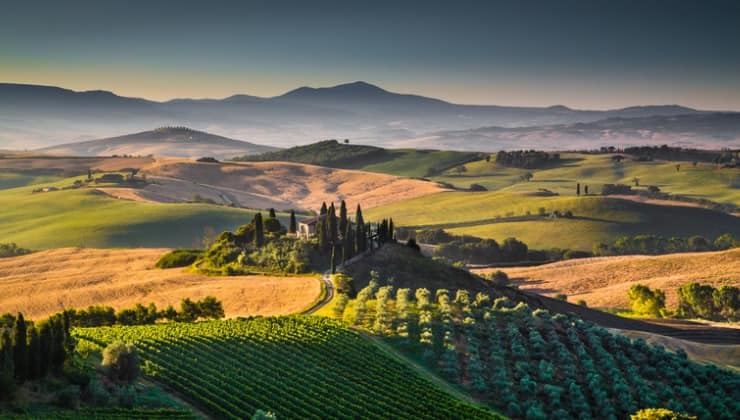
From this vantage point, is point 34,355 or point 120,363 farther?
point 120,363

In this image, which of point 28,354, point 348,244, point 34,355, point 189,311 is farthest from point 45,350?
point 348,244

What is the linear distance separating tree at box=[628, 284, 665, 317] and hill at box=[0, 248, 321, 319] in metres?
48.3

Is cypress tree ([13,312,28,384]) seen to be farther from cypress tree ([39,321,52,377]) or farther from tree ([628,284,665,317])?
tree ([628,284,665,317])

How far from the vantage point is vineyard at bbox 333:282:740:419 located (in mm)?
54938

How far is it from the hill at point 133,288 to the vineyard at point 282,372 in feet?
58.0

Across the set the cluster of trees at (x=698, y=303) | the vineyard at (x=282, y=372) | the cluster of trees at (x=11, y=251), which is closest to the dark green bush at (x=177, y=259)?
the cluster of trees at (x=11, y=251)

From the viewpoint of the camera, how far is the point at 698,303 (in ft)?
348

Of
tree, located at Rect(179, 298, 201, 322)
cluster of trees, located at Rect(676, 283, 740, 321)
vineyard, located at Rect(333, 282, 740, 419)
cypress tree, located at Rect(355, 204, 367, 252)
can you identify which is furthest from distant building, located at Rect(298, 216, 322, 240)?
cluster of trees, located at Rect(676, 283, 740, 321)

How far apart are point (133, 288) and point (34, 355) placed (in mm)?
52730

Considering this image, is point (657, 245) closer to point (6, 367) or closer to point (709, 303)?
point (709, 303)

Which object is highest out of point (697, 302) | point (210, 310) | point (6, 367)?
point (6, 367)

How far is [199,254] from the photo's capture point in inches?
4294

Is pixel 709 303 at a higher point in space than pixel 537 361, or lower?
lower

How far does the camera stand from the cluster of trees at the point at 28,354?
36.9 metres
